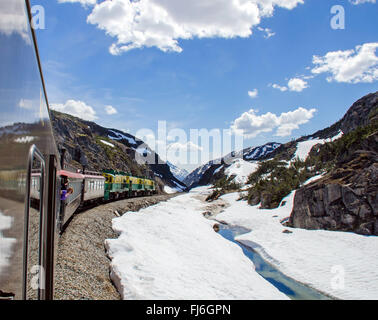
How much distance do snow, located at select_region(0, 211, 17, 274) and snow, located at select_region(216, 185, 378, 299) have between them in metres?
13.7

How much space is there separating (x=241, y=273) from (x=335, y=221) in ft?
35.4

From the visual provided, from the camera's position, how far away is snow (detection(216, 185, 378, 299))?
13.1m

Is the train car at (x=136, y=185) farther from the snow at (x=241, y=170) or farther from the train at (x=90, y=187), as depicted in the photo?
the snow at (x=241, y=170)

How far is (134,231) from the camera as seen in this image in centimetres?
1797

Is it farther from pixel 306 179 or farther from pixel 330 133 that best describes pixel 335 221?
pixel 330 133

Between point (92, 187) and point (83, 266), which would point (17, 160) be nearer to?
point (83, 266)

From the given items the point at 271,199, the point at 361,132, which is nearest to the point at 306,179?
the point at 271,199

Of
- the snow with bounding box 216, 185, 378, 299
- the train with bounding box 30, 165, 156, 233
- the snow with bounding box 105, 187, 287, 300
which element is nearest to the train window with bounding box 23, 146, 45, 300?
the train with bounding box 30, 165, 156, 233

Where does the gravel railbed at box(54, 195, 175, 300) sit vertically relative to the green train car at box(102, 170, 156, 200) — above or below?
below

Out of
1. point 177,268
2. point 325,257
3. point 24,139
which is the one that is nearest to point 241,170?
point 325,257

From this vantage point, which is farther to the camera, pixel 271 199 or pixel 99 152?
pixel 99 152

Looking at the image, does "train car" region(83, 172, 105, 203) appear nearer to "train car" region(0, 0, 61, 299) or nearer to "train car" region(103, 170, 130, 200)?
"train car" region(103, 170, 130, 200)

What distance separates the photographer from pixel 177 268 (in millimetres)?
12820

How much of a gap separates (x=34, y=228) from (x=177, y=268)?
35.5 feet
